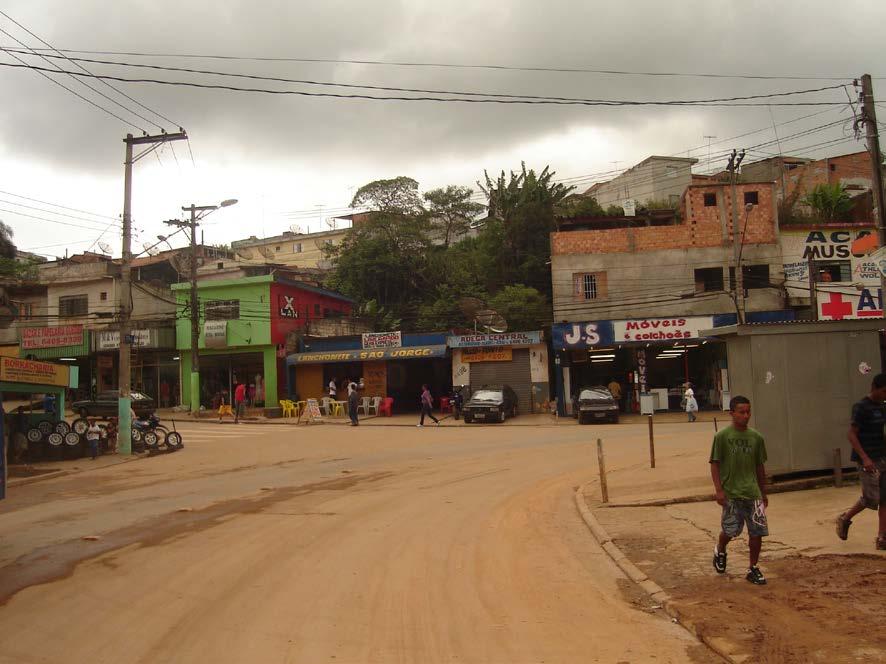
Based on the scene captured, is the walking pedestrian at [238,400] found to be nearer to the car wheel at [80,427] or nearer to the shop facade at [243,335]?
the shop facade at [243,335]

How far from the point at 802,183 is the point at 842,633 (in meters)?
54.5

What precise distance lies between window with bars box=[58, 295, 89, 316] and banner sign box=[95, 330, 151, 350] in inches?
92.2

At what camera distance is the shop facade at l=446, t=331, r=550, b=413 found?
1431 inches

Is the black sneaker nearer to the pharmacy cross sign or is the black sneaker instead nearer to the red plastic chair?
the red plastic chair

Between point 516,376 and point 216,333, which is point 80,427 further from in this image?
point 216,333

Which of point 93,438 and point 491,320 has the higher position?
point 491,320

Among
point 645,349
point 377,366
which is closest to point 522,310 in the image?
point 645,349

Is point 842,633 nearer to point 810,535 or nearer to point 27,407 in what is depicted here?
point 810,535

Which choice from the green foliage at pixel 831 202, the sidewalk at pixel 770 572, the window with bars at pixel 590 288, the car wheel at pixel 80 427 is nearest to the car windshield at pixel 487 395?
the window with bars at pixel 590 288

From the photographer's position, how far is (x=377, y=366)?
4034 centimetres

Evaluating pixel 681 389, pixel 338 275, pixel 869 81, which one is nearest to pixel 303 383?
pixel 338 275

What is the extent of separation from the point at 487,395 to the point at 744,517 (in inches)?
1055

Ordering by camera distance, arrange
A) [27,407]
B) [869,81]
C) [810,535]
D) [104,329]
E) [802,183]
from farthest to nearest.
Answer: [802,183] < [104,329] < [27,407] < [869,81] < [810,535]

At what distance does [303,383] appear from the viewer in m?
42.2
